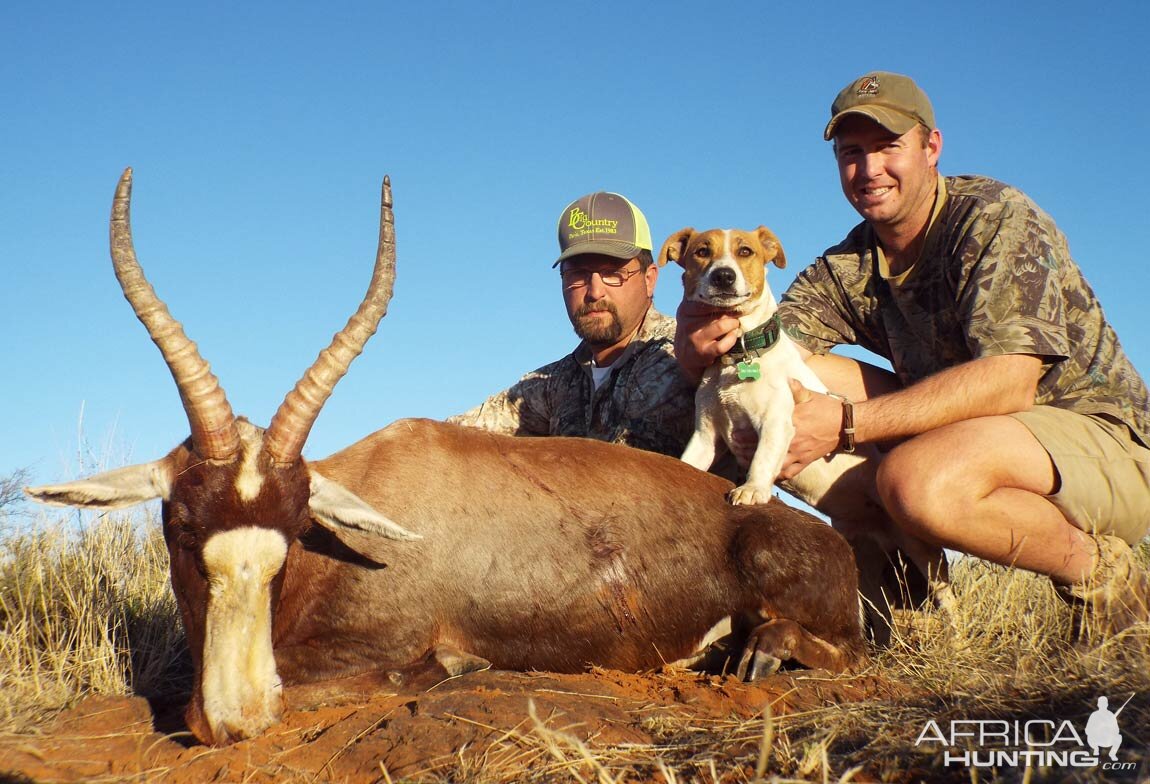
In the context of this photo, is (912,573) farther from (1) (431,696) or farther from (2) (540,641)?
(1) (431,696)

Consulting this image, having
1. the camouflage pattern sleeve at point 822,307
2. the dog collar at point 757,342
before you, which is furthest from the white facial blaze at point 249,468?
the camouflage pattern sleeve at point 822,307

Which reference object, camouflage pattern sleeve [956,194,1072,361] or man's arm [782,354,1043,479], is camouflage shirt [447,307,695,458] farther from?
camouflage pattern sleeve [956,194,1072,361]

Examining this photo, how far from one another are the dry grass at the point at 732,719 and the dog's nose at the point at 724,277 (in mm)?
2106

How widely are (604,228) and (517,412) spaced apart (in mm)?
1651

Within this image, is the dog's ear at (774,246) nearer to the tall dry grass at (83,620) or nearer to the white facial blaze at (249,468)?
the white facial blaze at (249,468)

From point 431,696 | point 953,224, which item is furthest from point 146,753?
point 953,224

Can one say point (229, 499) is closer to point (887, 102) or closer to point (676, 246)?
point (676, 246)

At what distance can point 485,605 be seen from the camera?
4.51 meters

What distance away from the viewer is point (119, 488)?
12.5ft

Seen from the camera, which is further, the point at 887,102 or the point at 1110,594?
the point at 887,102

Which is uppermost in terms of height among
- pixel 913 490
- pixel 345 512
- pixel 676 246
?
pixel 676 246

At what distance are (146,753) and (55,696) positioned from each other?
1109 mm

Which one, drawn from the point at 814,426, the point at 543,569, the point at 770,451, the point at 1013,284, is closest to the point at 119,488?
the point at 543,569

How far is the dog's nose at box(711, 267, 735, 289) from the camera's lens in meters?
5.36
